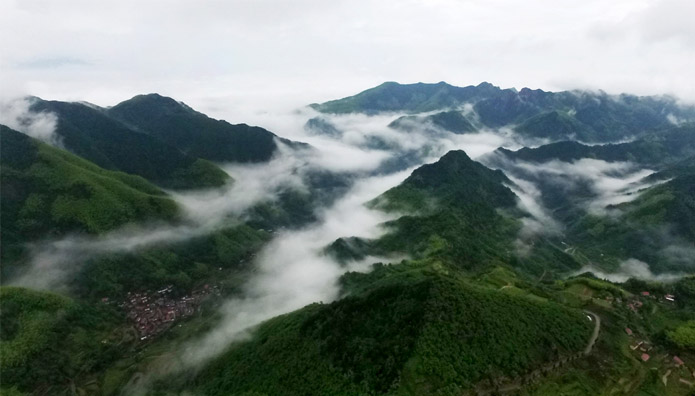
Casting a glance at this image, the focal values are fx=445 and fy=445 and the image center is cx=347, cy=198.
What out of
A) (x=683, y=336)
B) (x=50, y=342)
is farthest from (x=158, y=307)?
(x=683, y=336)

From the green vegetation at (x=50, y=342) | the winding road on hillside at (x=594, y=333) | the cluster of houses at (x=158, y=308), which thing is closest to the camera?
the winding road on hillside at (x=594, y=333)

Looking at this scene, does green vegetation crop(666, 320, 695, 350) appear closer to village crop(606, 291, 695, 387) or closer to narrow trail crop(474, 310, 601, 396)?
village crop(606, 291, 695, 387)

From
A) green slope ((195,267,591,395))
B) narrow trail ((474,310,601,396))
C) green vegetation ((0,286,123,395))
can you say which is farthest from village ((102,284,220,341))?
narrow trail ((474,310,601,396))

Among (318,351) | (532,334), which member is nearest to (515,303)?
(532,334)

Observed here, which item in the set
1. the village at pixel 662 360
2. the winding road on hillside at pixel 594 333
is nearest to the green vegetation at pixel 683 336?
the village at pixel 662 360

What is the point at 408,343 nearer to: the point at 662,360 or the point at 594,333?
the point at 594,333

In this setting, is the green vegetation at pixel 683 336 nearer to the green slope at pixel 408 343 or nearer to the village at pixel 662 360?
the village at pixel 662 360

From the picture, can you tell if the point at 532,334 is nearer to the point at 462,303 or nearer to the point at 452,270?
Result: the point at 462,303
